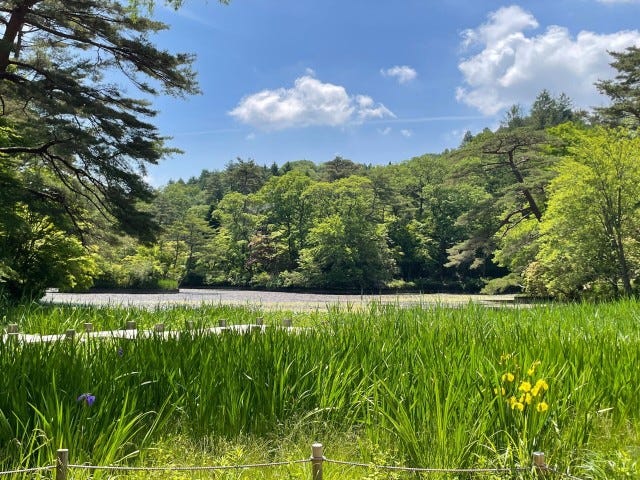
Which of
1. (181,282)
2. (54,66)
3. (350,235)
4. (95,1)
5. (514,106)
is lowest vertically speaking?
(181,282)

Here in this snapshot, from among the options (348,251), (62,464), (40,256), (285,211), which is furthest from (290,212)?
(62,464)

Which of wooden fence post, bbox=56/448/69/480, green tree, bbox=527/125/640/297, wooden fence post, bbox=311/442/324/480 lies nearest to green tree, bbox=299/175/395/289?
green tree, bbox=527/125/640/297

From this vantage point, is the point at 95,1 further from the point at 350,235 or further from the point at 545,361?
the point at 350,235

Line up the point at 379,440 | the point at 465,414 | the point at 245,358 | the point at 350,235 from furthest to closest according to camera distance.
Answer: the point at 350,235
the point at 245,358
the point at 379,440
the point at 465,414

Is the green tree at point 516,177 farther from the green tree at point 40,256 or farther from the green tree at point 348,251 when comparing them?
the green tree at point 40,256

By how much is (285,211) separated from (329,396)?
119 feet

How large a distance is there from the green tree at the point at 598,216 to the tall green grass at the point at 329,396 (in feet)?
40.5

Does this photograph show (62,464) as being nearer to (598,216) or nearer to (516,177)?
(598,216)

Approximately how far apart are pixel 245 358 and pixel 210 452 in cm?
73

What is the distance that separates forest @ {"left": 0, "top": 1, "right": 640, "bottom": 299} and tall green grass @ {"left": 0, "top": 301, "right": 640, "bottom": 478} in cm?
744

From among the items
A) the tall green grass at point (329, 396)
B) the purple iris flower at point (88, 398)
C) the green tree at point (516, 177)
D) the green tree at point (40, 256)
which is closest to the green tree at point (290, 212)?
the green tree at point (516, 177)

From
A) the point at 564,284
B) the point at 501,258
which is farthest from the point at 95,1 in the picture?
the point at 501,258

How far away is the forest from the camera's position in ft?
41.5

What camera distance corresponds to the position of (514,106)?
6000cm
